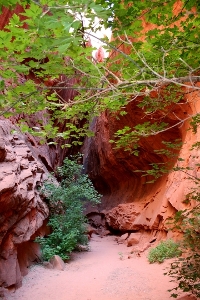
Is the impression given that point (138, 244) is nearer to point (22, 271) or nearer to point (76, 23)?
point (22, 271)

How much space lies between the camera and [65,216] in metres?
9.27

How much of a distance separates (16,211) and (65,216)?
3267 mm

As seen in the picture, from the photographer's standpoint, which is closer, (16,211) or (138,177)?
(16,211)

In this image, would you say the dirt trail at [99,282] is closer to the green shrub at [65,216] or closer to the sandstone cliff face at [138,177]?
the green shrub at [65,216]

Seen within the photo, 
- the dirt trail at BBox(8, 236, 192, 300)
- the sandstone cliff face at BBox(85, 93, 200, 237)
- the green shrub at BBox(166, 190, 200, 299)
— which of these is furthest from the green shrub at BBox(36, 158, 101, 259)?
the green shrub at BBox(166, 190, 200, 299)

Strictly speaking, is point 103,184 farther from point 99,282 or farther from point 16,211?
point 16,211

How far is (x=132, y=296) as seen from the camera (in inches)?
207

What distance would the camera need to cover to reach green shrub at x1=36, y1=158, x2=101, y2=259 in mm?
8438

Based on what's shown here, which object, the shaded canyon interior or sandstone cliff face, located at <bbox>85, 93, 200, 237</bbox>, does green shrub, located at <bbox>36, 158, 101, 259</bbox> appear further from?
sandstone cliff face, located at <bbox>85, 93, 200, 237</bbox>

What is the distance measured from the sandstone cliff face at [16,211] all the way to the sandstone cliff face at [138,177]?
450 cm

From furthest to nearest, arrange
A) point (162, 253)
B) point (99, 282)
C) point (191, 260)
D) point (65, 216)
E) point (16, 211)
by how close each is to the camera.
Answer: point (65, 216) → point (162, 253) → point (99, 282) → point (16, 211) → point (191, 260)

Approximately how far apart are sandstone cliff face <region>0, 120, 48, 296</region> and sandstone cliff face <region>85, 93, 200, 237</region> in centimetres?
450

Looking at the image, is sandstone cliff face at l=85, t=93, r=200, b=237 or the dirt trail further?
sandstone cliff face at l=85, t=93, r=200, b=237

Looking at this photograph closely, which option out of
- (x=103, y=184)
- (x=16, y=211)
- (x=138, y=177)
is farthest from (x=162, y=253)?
(x=103, y=184)
